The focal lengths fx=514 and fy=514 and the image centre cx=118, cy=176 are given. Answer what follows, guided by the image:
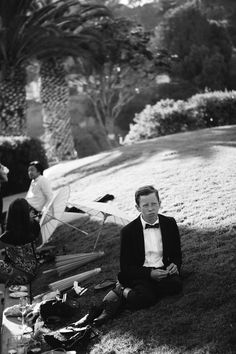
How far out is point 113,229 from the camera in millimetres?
8250

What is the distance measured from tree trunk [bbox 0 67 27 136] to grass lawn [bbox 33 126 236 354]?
528 cm

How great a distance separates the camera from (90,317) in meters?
5.06

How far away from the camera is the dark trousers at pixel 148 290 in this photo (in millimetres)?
5008

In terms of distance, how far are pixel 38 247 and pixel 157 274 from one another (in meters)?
3.49

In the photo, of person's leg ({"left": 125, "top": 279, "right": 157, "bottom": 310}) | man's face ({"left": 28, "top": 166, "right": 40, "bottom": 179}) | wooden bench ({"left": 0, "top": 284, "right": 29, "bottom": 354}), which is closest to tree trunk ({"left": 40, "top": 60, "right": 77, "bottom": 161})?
man's face ({"left": 28, "top": 166, "right": 40, "bottom": 179})

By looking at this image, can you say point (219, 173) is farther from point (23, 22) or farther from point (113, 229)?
point (23, 22)

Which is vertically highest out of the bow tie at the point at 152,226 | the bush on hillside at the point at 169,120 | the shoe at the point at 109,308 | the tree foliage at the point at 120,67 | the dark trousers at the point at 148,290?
the tree foliage at the point at 120,67

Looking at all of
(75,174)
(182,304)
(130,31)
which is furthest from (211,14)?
(182,304)

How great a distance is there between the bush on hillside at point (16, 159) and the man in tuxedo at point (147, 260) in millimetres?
9412

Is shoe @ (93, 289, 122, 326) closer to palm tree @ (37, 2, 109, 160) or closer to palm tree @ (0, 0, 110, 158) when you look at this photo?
palm tree @ (0, 0, 110, 158)

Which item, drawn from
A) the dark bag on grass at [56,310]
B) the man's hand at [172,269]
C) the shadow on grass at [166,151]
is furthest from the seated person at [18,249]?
the shadow on grass at [166,151]

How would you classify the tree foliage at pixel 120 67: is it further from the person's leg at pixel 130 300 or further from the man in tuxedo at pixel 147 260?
the person's leg at pixel 130 300

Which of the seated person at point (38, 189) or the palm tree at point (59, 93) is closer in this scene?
the seated person at point (38, 189)

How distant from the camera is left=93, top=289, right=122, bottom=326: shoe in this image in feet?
16.5
